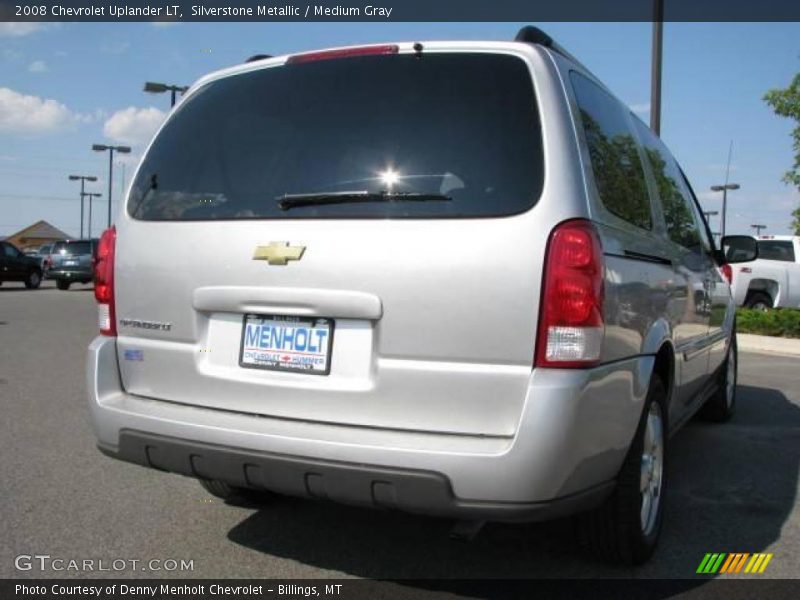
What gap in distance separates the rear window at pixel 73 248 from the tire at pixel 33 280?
1.13 meters

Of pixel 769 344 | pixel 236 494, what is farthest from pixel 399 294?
pixel 769 344

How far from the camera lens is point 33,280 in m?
27.7

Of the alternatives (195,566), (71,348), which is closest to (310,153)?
(195,566)

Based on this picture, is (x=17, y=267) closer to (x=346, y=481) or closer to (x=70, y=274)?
(x=70, y=274)

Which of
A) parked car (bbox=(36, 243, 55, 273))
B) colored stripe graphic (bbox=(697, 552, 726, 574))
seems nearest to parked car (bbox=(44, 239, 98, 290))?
parked car (bbox=(36, 243, 55, 273))

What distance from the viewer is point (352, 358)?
8.79 ft

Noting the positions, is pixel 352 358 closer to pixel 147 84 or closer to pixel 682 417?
pixel 682 417

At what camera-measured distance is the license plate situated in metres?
2.73

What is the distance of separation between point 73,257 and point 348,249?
2663 cm

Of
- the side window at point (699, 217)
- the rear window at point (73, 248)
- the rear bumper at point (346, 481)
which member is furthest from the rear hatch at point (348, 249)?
the rear window at point (73, 248)

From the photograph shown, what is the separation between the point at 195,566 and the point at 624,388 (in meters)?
1.84

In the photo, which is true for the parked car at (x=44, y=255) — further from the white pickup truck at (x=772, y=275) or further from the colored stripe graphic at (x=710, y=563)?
the colored stripe graphic at (x=710, y=563)

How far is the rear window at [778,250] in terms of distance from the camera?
16156 millimetres

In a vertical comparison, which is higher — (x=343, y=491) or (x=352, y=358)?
(x=352, y=358)
